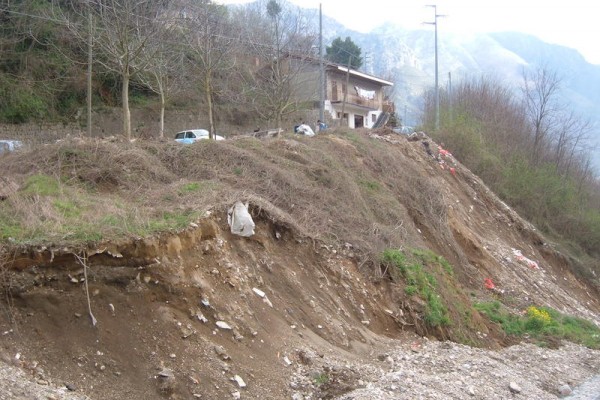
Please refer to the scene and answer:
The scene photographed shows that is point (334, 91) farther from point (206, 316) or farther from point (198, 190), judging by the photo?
point (206, 316)

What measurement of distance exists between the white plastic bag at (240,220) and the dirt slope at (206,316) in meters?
0.16

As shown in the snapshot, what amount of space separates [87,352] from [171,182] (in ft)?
18.2

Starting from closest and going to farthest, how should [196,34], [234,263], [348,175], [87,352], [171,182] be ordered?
[87,352] → [234,263] → [171,182] → [348,175] → [196,34]

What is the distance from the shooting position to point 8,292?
6.91 metres

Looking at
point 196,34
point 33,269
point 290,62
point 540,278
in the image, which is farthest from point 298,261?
point 290,62

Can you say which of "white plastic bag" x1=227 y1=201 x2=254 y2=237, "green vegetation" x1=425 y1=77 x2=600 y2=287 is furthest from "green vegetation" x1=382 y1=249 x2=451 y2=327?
"green vegetation" x1=425 y1=77 x2=600 y2=287

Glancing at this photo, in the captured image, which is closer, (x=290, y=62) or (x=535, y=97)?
(x=290, y=62)

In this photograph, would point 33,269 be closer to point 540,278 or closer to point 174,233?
point 174,233

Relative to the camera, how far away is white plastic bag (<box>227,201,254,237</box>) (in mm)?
10164

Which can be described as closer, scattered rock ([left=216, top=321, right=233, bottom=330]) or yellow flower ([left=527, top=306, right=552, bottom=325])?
scattered rock ([left=216, top=321, right=233, bottom=330])

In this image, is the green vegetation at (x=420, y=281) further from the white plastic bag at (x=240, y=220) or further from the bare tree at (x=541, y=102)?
the bare tree at (x=541, y=102)

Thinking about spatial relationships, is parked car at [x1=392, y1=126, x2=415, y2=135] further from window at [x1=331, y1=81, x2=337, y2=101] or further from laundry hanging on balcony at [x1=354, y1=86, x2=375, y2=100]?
laundry hanging on balcony at [x1=354, y1=86, x2=375, y2=100]

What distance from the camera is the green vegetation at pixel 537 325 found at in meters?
14.5

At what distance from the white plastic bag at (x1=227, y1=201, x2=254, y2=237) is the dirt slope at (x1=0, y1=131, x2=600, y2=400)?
16 cm
